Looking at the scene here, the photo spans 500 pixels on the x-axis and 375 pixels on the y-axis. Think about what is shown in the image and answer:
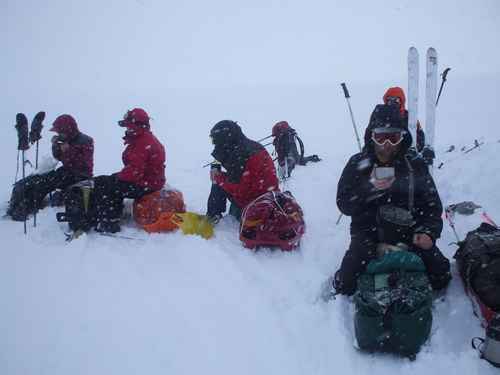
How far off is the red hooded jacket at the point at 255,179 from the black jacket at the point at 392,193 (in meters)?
1.24

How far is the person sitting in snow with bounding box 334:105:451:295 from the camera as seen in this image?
132 inches

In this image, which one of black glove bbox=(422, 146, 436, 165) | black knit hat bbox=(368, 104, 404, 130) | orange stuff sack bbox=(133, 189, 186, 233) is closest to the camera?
black knit hat bbox=(368, 104, 404, 130)

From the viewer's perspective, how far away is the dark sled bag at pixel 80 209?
5.12 meters

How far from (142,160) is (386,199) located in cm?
317

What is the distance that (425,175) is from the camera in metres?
3.54

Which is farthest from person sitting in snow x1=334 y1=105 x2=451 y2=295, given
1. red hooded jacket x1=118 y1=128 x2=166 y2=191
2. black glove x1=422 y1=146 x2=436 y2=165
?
red hooded jacket x1=118 y1=128 x2=166 y2=191

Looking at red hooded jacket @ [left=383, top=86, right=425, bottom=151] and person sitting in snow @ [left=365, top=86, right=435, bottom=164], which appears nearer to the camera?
person sitting in snow @ [left=365, top=86, right=435, bottom=164]

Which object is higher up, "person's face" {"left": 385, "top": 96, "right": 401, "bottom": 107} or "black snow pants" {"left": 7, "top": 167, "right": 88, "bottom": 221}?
"person's face" {"left": 385, "top": 96, "right": 401, "bottom": 107}

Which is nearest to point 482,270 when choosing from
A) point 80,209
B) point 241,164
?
point 241,164

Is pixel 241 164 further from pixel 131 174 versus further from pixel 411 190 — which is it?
pixel 411 190

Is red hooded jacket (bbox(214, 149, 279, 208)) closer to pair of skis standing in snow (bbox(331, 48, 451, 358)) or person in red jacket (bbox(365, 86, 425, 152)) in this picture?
pair of skis standing in snow (bbox(331, 48, 451, 358))

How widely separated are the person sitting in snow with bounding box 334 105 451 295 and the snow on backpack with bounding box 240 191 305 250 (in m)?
0.82

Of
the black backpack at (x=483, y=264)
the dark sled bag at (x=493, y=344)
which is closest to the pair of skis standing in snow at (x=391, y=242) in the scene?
the black backpack at (x=483, y=264)

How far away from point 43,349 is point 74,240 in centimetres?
191
